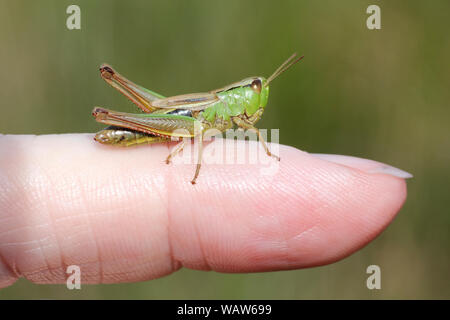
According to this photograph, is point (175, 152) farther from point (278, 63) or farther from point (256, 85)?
point (278, 63)

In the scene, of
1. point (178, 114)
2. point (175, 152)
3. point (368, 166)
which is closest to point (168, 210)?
point (175, 152)

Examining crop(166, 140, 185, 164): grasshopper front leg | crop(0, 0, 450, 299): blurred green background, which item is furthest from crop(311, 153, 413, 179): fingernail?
crop(0, 0, 450, 299): blurred green background

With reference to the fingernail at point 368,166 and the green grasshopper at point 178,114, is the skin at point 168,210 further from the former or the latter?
the green grasshopper at point 178,114

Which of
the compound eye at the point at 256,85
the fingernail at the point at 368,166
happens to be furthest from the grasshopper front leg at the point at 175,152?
the fingernail at the point at 368,166

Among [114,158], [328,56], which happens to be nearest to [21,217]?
[114,158]

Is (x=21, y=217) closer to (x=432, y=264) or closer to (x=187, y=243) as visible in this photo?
(x=187, y=243)

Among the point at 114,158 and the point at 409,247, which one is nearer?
the point at 114,158

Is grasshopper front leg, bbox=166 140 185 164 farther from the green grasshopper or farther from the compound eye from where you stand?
the compound eye
